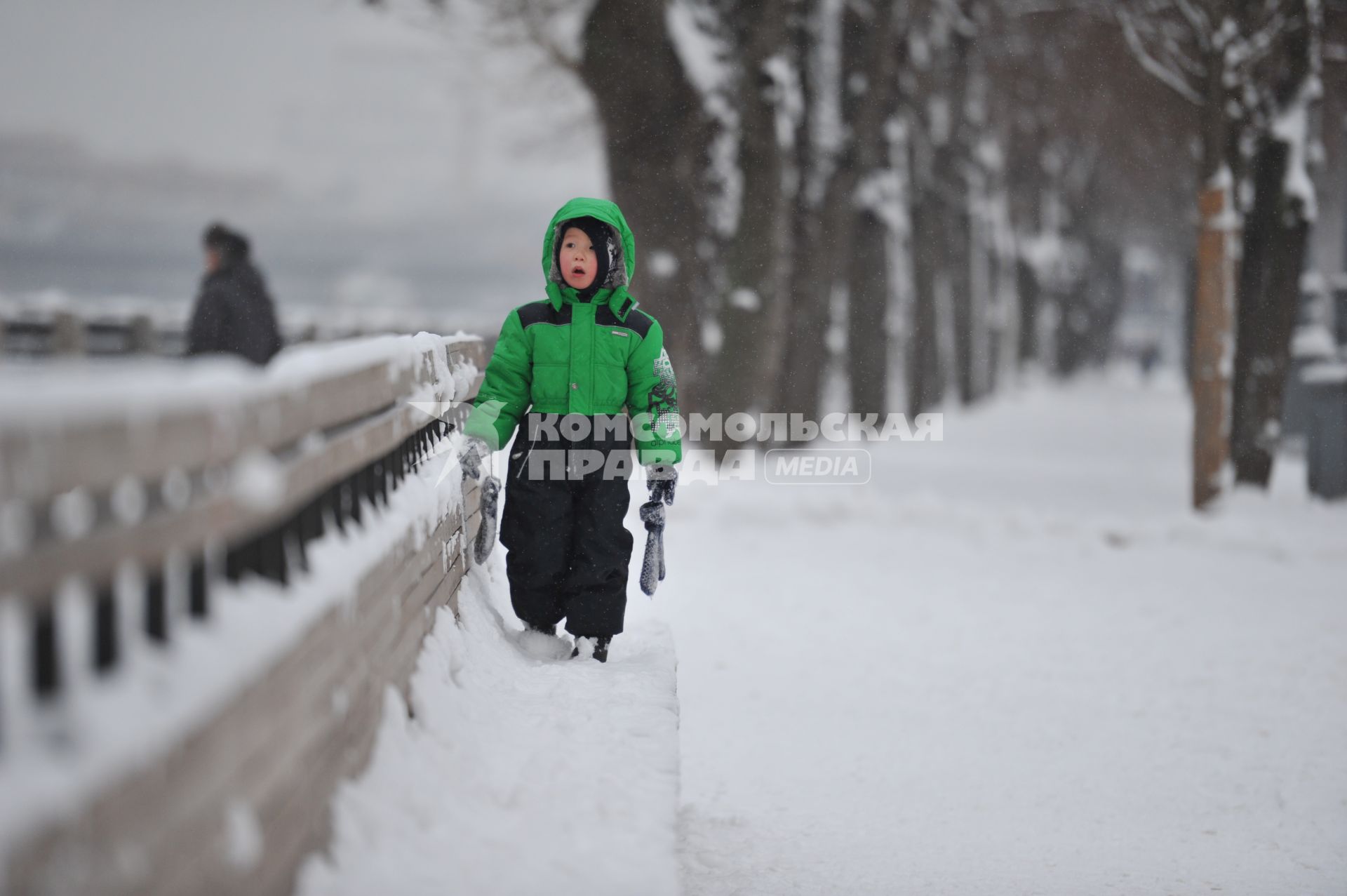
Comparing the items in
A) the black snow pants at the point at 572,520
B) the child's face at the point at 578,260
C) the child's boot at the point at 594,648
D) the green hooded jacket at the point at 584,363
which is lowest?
the child's boot at the point at 594,648

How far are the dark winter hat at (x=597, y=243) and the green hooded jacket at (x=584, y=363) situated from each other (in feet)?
0.05

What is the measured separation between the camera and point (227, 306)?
8250mm

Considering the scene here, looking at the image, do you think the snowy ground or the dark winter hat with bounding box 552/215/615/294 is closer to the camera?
the snowy ground

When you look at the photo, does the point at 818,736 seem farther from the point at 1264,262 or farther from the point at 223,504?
the point at 1264,262

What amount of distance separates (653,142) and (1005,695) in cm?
668

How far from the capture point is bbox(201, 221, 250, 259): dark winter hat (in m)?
8.23

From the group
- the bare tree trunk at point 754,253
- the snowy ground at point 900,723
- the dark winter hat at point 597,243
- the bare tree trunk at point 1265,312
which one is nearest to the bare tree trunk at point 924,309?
the bare tree trunk at point 754,253

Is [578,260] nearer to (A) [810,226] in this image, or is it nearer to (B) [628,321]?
(B) [628,321]

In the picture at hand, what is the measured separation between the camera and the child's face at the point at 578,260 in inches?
147

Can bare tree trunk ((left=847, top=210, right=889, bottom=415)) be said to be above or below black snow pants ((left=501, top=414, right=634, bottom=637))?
Result: above

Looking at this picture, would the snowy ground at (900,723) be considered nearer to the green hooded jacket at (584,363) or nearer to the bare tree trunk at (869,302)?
the green hooded jacket at (584,363)

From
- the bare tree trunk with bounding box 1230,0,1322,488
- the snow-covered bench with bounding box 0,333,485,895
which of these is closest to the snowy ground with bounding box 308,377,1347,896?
the snow-covered bench with bounding box 0,333,485,895

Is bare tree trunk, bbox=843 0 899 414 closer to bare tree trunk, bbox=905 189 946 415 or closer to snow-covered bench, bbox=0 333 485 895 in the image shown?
bare tree trunk, bbox=905 189 946 415

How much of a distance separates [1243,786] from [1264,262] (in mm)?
7743
